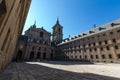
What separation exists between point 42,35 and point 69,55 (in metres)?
24.5

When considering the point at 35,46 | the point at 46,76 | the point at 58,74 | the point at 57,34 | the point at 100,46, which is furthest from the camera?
the point at 57,34

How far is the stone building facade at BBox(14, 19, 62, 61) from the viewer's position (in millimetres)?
44625

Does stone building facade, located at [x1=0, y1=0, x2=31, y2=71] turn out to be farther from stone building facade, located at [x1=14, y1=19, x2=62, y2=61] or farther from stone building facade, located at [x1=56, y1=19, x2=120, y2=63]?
stone building facade, located at [x1=14, y1=19, x2=62, y2=61]

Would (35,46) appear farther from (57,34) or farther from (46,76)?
(46,76)

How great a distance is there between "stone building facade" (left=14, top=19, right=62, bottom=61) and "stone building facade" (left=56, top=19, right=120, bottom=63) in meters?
15.0

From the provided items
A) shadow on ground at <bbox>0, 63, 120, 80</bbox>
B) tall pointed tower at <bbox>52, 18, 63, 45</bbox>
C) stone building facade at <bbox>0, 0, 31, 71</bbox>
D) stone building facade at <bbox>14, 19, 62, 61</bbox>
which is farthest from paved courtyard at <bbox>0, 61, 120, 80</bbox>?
tall pointed tower at <bbox>52, 18, 63, 45</bbox>

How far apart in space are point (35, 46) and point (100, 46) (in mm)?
35240

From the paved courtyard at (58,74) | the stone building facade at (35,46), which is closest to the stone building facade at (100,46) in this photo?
the stone building facade at (35,46)

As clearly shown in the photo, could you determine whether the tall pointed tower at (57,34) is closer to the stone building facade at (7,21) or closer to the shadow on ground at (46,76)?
the shadow on ground at (46,76)

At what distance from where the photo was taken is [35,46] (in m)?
49.2

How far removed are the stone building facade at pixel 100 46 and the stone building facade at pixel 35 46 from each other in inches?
591

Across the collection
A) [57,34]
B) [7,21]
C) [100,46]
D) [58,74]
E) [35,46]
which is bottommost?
[58,74]

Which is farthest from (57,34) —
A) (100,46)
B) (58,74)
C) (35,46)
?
(58,74)

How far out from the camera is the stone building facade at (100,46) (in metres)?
29.1
